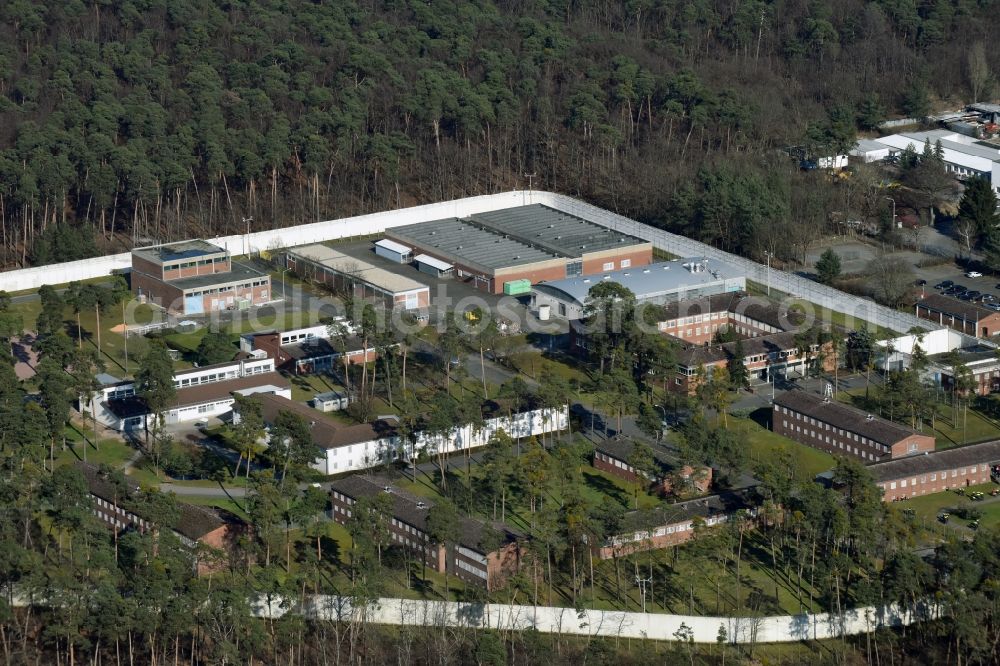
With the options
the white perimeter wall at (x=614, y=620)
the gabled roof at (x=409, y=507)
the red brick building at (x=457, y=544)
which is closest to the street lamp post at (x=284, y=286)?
the gabled roof at (x=409, y=507)

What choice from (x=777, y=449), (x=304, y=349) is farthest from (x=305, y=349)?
(x=777, y=449)

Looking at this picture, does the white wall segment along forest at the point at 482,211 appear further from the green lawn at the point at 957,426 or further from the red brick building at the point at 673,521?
the red brick building at the point at 673,521

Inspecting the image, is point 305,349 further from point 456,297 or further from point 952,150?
point 952,150

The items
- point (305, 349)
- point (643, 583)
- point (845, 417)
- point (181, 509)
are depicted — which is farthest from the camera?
point (305, 349)

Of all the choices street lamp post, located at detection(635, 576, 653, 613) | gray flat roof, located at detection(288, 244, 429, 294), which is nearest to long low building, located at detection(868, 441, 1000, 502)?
street lamp post, located at detection(635, 576, 653, 613)

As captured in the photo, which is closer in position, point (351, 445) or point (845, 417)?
point (351, 445)

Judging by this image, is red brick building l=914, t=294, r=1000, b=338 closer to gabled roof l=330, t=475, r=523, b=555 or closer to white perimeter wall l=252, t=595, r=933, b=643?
white perimeter wall l=252, t=595, r=933, b=643
